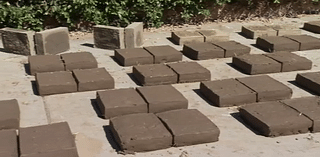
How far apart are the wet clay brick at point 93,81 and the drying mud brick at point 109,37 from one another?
1884mm

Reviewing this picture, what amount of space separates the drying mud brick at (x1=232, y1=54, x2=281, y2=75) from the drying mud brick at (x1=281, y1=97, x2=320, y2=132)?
5.25 ft

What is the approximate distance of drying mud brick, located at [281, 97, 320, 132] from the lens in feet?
16.3

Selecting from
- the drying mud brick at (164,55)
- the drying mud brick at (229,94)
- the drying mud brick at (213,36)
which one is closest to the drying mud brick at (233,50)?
the drying mud brick at (213,36)

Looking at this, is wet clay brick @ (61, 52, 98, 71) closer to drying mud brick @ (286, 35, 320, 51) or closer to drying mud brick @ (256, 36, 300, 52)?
drying mud brick @ (256, 36, 300, 52)

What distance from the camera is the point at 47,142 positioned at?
4.28 meters

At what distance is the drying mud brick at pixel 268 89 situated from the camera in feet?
19.1

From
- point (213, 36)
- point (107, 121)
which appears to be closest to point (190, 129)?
point (107, 121)

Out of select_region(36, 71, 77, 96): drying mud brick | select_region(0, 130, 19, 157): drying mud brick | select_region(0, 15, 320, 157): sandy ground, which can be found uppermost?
select_region(36, 71, 77, 96): drying mud brick

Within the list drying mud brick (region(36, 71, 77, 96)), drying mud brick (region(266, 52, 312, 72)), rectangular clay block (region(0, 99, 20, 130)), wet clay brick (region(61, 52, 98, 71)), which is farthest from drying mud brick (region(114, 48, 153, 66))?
rectangular clay block (region(0, 99, 20, 130))

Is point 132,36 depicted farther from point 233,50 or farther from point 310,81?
point 310,81

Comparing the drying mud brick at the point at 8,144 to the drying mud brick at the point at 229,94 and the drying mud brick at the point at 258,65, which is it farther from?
the drying mud brick at the point at 258,65

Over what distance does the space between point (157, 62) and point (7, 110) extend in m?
3.02

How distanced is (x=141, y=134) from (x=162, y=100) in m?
0.97

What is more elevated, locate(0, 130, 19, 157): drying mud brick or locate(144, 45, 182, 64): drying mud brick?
locate(144, 45, 182, 64): drying mud brick
